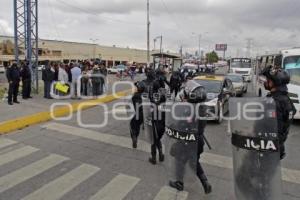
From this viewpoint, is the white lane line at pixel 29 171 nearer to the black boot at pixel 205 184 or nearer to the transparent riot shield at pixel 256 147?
the black boot at pixel 205 184

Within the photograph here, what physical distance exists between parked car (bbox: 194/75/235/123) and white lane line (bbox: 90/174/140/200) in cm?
559

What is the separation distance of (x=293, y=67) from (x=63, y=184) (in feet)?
33.7

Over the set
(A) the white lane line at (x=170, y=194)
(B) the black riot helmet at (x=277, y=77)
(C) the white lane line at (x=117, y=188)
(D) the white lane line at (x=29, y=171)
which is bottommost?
(A) the white lane line at (x=170, y=194)

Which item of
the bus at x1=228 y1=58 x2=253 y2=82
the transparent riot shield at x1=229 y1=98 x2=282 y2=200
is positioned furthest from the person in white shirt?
the bus at x1=228 y1=58 x2=253 y2=82

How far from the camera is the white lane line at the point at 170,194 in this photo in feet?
16.1

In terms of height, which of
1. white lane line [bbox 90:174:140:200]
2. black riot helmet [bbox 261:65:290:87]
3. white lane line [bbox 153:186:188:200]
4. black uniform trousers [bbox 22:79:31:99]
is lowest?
white lane line [bbox 153:186:188:200]

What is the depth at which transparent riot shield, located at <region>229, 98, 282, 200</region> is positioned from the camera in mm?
3930

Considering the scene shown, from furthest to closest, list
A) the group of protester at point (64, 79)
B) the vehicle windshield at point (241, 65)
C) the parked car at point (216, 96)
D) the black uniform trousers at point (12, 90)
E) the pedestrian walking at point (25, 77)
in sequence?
the vehicle windshield at point (241, 65), the pedestrian walking at point (25, 77), the group of protester at point (64, 79), the black uniform trousers at point (12, 90), the parked car at point (216, 96)

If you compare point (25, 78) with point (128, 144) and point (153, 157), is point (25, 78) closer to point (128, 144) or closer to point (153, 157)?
point (128, 144)

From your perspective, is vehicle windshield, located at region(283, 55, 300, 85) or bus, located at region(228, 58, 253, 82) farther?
bus, located at region(228, 58, 253, 82)

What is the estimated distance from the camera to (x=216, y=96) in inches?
450

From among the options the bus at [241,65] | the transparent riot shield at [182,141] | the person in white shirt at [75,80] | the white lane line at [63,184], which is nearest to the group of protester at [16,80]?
the person in white shirt at [75,80]

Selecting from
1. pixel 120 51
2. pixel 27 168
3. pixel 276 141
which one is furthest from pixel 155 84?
pixel 120 51

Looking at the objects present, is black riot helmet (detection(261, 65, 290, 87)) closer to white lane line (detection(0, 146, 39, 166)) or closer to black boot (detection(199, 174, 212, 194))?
black boot (detection(199, 174, 212, 194))
